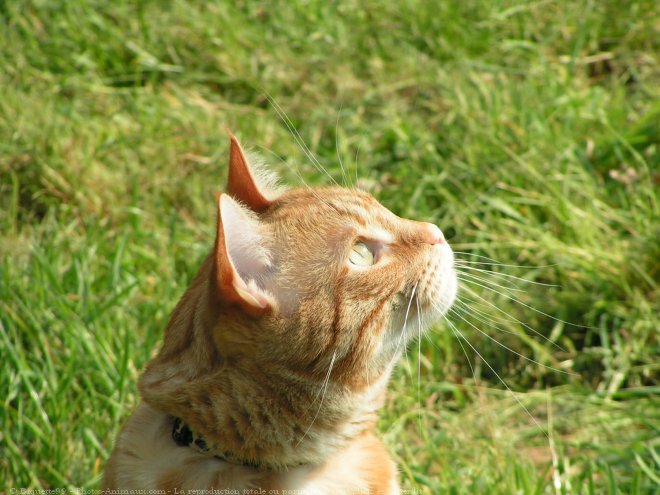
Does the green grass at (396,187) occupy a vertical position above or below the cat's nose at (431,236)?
below

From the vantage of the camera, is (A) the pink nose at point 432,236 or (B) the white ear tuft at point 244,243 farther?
(A) the pink nose at point 432,236

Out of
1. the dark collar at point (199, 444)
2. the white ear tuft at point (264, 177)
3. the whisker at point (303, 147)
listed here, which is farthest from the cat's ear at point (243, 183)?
the dark collar at point (199, 444)

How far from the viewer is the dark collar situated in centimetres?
234

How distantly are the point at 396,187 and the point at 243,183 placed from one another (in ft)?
6.73

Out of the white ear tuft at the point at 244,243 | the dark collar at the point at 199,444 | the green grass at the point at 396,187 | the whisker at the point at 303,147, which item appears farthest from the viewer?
the green grass at the point at 396,187

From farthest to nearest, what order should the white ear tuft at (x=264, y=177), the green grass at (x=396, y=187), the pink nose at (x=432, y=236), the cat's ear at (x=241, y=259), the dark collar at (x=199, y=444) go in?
the green grass at (x=396, y=187) < the white ear tuft at (x=264, y=177) < the pink nose at (x=432, y=236) < the dark collar at (x=199, y=444) < the cat's ear at (x=241, y=259)

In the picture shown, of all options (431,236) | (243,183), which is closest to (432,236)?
(431,236)

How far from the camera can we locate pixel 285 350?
2.28 meters

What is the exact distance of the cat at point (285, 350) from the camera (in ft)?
7.47

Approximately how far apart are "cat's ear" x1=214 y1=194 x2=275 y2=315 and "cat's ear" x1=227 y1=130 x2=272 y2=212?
138mm

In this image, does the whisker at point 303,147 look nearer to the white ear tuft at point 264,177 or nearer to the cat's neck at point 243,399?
the white ear tuft at point 264,177

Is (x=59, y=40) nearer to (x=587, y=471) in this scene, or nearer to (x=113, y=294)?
(x=113, y=294)

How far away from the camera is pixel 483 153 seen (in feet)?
14.7

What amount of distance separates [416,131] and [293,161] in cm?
73
